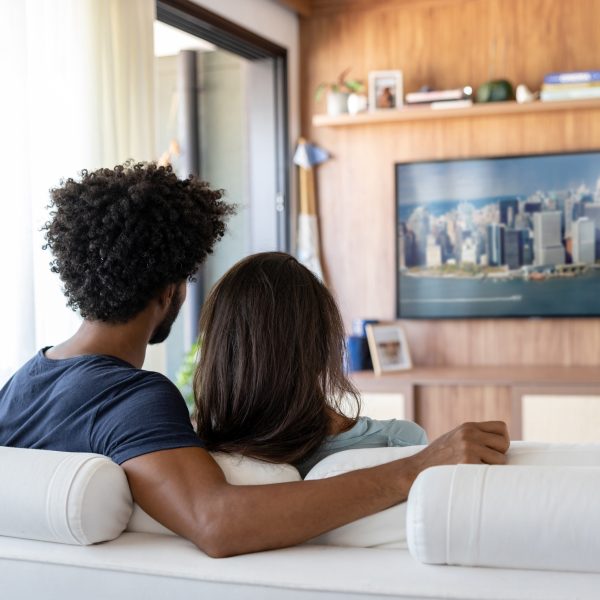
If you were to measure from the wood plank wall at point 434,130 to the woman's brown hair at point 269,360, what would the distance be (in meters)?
3.49

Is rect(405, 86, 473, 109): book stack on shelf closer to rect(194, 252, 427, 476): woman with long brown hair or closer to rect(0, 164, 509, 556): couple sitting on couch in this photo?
rect(0, 164, 509, 556): couple sitting on couch

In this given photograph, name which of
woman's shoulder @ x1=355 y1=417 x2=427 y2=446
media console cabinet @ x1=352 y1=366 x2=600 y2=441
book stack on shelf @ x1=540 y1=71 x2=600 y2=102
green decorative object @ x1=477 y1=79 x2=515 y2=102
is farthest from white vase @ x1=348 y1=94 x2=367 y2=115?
woman's shoulder @ x1=355 y1=417 x2=427 y2=446

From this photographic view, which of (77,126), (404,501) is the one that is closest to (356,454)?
(404,501)

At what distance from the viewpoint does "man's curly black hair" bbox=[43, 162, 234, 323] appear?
1640mm

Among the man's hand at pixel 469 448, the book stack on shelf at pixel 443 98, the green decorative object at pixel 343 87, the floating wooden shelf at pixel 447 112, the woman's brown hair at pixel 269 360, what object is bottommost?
the man's hand at pixel 469 448

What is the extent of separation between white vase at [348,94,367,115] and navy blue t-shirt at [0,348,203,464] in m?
3.55

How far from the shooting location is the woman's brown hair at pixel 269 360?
1.55m

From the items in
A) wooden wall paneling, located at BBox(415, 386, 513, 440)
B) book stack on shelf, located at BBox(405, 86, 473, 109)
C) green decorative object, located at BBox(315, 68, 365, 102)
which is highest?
green decorative object, located at BBox(315, 68, 365, 102)

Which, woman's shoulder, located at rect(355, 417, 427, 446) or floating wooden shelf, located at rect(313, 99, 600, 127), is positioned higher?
floating wooden shelf, located at rect(313, 99, 600, 127)

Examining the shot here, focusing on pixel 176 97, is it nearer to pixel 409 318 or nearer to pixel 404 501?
pixel 409 318

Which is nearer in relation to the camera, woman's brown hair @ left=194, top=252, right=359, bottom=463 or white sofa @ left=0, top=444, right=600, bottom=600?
white sofa @ left=0, top=444, right=600, bottom=600

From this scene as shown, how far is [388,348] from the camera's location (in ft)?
16.0

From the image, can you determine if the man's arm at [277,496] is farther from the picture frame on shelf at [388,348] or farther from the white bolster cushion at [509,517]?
the picture frame on shelf at [388,348]

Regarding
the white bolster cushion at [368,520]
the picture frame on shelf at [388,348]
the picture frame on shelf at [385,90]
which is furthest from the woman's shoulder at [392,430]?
the picture frame on shelf at [385,90]
